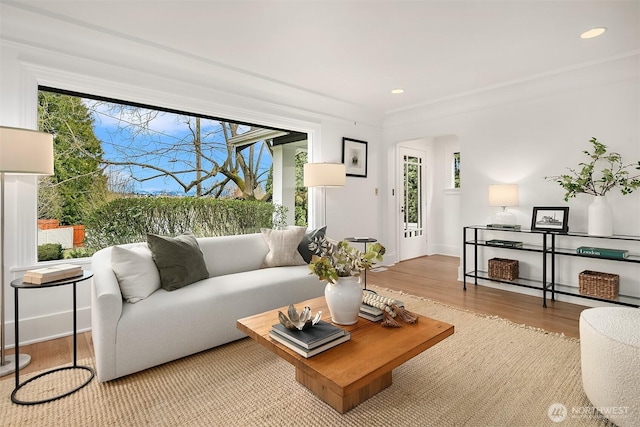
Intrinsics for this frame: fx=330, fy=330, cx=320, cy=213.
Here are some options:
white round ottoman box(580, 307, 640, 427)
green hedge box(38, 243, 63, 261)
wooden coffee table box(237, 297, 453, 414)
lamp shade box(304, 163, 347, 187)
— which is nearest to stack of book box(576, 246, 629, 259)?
white round ottoman box(580, 307, 640, 427)

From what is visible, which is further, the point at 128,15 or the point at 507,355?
the point at 128,15

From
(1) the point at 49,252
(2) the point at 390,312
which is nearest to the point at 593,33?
(2) the point at 390,312

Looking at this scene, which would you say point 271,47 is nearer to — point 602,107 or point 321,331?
point 321,331

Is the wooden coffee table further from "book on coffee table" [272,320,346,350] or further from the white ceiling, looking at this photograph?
the white ceiling

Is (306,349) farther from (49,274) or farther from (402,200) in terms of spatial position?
(402,200)

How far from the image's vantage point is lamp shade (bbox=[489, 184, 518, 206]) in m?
3.89

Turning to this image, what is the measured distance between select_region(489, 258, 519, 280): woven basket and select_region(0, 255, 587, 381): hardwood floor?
7.8 inches

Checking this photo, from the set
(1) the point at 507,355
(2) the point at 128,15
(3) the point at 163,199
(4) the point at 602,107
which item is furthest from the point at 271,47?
(4) the point at 602,107

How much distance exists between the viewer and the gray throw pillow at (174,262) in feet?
8.20

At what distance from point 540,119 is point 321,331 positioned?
3.78 m

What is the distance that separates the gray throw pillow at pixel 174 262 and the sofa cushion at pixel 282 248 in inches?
30.8

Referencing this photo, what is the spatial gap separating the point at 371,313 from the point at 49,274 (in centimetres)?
197

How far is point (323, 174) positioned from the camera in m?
4.12

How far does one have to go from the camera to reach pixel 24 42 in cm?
255
